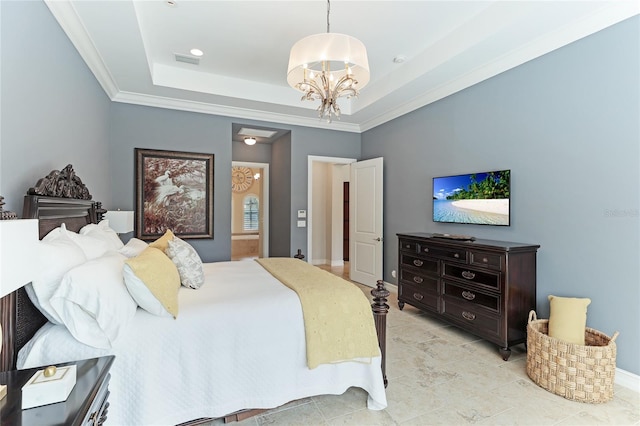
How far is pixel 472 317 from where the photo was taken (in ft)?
10.3

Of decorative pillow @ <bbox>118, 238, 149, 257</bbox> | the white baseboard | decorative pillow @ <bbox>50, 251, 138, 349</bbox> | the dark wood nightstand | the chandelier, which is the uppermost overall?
the chandelier

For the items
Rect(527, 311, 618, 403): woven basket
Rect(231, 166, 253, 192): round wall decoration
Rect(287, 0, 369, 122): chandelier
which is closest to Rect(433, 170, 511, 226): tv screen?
Rect(527, 311, 618, 403): woven basket

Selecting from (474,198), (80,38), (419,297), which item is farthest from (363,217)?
(80,38)

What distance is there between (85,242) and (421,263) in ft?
10.6

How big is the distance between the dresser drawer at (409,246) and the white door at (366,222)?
997mm

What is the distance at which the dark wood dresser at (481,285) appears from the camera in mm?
2848

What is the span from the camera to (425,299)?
12.2ft

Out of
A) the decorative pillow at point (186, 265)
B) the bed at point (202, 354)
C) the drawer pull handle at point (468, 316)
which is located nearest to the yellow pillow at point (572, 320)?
the drawer pull handle at point (468, 316)

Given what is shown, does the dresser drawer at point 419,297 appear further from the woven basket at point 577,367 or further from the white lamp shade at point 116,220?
the white lamp shade at point 116,220

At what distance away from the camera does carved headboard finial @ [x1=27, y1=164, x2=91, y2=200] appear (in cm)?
194

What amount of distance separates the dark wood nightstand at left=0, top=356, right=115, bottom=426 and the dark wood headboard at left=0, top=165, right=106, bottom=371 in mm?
275

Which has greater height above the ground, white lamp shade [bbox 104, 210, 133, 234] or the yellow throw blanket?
white lamp shade [bbox 104, 210, 133, 234]

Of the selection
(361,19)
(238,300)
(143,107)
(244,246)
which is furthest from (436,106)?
(244,246)

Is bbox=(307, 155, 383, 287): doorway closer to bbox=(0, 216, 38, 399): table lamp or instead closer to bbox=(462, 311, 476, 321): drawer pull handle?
bbox=(462, 311, 476, 321): drawer pull handle
